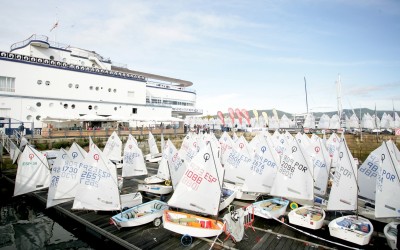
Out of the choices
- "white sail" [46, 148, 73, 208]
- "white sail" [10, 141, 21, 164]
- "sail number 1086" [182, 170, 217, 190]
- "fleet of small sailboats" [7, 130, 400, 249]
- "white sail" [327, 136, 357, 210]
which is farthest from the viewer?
"white sail" [10, 141, 21, 164]

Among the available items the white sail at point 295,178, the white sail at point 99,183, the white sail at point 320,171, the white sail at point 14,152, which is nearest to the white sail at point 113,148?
the white sail at point 14,152

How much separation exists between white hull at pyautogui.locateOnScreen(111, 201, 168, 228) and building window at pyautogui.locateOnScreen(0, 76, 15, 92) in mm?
35609

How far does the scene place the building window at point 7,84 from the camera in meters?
35.3

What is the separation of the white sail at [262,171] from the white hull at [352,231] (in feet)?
16.8

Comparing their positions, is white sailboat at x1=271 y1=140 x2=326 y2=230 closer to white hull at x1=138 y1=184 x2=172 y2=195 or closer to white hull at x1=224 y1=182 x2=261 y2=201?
white hull at x1=224 y1=182 x2=261 y2=201

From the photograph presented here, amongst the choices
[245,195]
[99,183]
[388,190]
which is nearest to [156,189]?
[99,183]

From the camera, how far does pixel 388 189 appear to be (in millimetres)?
11102

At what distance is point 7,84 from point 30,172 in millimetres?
25943

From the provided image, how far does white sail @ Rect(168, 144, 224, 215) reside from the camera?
462 inches

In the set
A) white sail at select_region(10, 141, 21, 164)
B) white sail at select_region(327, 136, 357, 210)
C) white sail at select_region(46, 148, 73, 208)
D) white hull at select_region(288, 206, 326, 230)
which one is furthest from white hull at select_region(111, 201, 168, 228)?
white sail at select_region(10, 141, 21, 164)

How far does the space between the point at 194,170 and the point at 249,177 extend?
5.82m

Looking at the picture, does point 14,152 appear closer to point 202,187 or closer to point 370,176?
point 202,187

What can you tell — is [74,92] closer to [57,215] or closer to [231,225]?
[57,215]

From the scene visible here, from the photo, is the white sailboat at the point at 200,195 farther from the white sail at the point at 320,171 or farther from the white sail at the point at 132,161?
the white sail at the point at 132,161
